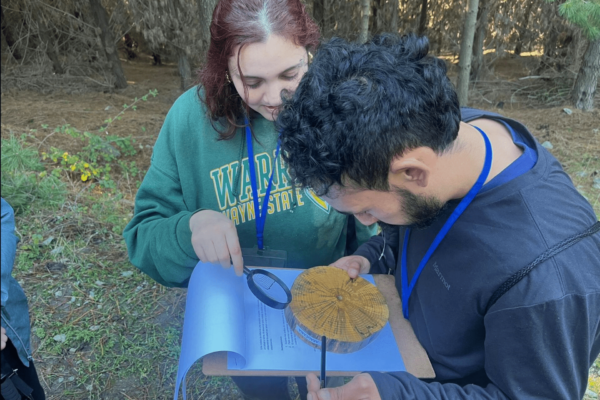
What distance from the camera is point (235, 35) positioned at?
4.30 feet

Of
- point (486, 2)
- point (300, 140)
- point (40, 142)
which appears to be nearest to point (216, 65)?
point (300, 140)

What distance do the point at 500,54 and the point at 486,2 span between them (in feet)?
3.41

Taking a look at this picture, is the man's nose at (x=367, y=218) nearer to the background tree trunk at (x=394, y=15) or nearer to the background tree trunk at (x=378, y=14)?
the background tree trunk at (x=394, y=15)

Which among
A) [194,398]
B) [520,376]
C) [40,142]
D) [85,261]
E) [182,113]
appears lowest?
[194,398]

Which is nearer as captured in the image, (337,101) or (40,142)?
(337,101)

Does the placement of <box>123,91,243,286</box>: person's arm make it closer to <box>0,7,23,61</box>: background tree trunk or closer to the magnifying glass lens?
the magnifying glass lens

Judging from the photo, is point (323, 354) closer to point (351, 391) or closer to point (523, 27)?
point (351, 391)

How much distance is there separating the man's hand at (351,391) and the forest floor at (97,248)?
1281mm

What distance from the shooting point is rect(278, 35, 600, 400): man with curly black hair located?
92 cm

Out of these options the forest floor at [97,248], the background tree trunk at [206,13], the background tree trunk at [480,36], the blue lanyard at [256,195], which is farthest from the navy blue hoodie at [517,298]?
the background tree trunk at [480,36]

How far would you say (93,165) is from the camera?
398cm

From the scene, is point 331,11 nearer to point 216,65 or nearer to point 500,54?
point 500,54

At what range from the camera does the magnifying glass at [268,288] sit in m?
1.28

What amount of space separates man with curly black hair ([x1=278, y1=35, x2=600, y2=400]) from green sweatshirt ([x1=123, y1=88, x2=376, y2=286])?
0.51m
